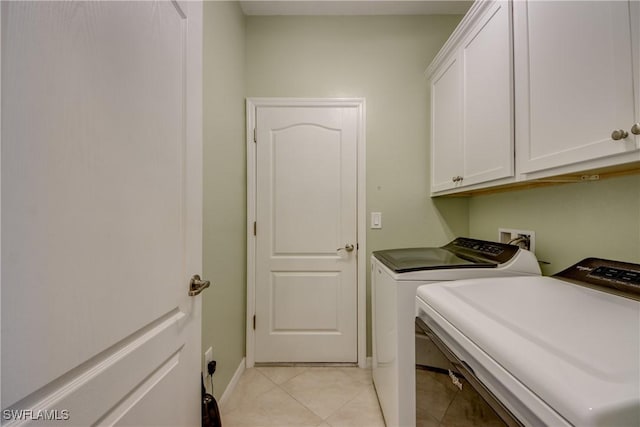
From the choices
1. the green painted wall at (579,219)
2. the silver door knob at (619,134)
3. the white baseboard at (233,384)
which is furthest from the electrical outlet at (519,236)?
the white baseboard at (233,384)

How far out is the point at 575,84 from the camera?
2.84 ft

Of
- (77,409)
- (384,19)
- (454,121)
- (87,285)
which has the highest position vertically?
(384,19)

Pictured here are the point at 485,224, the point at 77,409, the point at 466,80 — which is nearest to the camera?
the point at 77,409

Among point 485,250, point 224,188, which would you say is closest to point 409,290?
point 485,250

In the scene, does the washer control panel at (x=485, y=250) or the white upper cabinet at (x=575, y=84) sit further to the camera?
the washer control panel at (x=485, y=250)

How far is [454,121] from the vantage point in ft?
5.49

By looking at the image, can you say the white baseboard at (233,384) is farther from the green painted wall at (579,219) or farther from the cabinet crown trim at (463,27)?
the cabinet crown trim at (463,27)

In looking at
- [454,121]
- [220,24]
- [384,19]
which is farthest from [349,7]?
[454,121]

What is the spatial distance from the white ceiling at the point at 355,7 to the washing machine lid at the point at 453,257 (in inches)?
72.0

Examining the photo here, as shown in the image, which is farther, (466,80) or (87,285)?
(466,80)

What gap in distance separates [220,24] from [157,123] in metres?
1.32

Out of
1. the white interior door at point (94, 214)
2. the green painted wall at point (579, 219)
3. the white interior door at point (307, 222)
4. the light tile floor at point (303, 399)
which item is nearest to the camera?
the white interior door at point (94, 214)

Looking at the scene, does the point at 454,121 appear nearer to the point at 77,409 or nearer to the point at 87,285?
the point at 87,285

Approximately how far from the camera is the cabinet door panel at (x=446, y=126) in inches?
64.2
